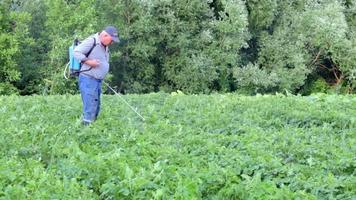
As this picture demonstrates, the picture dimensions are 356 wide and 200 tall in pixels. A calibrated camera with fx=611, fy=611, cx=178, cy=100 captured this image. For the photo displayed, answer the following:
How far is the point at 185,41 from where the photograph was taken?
33969 millimetres

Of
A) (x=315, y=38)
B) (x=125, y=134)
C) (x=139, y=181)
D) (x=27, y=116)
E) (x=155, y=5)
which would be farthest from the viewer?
(x=315, y=38)

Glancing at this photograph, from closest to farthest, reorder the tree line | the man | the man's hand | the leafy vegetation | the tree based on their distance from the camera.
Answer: the leafy vegetation → the man's hand → the man → the tree → the tree line

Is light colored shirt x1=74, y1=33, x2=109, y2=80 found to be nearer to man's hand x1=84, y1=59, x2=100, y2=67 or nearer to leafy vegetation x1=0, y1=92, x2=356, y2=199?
man's hand x1=84, y1=59, x2=100, y2=67

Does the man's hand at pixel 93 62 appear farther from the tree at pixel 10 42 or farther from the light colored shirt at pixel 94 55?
the tree at pixel 10 42

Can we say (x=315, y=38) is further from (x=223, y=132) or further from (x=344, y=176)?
(x=344, y=176)

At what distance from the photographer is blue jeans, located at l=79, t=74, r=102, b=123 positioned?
10.9 metres

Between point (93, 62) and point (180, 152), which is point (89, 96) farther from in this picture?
point (180, 152)

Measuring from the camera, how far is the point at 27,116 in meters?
11.4

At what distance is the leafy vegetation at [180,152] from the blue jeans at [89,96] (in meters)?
0.22

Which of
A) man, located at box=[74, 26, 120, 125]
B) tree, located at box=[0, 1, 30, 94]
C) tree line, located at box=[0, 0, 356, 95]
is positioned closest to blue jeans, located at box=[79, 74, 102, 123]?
man, located at box=[74, 26, 120, 125]

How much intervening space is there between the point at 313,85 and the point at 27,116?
3004 centimetres

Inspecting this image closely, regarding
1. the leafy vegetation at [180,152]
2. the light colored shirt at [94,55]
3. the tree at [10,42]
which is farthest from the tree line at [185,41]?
the light colored shirt at [94,55]

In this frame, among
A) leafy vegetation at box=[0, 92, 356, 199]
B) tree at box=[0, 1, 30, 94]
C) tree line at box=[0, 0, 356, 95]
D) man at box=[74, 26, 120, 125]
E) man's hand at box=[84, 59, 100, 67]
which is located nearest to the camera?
leafy vegetation at box=[0, 92, 356, 199]

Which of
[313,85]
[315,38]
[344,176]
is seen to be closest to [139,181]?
[344,176]
